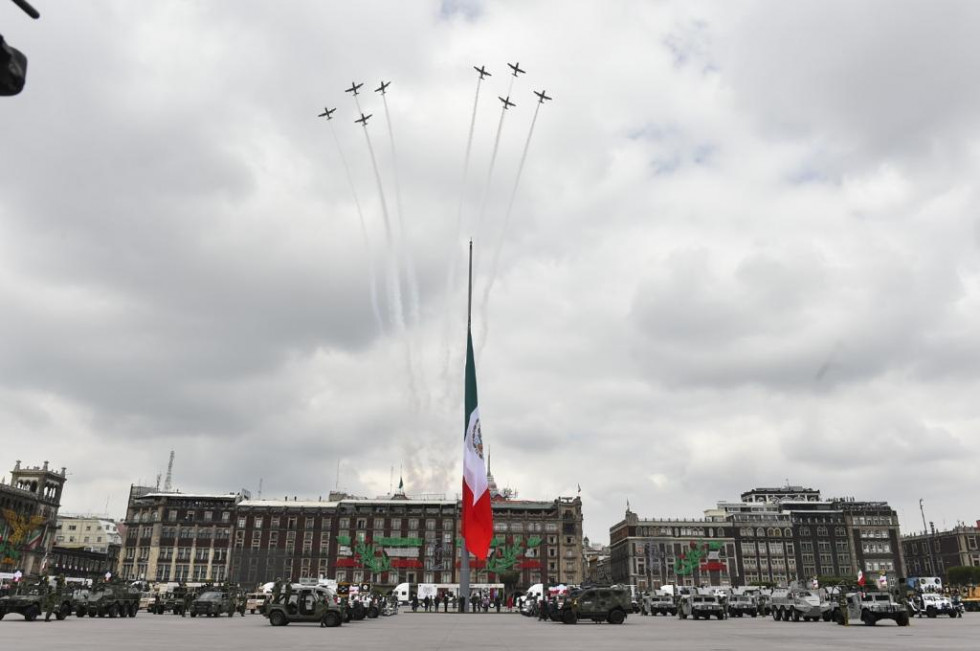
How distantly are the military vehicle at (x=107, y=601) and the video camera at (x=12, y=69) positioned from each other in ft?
153

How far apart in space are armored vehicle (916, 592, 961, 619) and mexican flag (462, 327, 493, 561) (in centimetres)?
3281

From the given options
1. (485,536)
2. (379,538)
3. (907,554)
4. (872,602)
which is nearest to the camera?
(872,602)

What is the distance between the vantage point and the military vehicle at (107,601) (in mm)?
44031

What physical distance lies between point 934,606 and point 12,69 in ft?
212

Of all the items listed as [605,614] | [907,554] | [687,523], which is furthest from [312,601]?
[907,554]

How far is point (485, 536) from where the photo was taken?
204ft

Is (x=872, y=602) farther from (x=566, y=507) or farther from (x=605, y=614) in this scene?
(x=566, y=507)

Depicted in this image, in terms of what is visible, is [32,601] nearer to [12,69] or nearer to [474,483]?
[474,483]

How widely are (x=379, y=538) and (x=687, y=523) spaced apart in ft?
218

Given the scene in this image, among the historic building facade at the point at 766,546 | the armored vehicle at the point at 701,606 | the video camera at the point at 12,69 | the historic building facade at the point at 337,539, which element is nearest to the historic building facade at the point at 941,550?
the historic building facade at the point at 766,546

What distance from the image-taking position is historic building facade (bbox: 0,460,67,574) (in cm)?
12004

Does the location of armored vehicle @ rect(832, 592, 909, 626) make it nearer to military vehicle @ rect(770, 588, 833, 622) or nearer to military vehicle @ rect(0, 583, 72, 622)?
military vehicle @ rect(770, 588, 833, 622)

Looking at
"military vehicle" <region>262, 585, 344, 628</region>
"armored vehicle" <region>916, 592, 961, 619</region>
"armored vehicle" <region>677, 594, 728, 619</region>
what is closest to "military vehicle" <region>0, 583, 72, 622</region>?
"military vehicle" <region>262, 585, 344, 628</region>

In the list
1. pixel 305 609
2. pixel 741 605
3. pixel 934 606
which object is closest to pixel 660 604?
pixel 741 605
